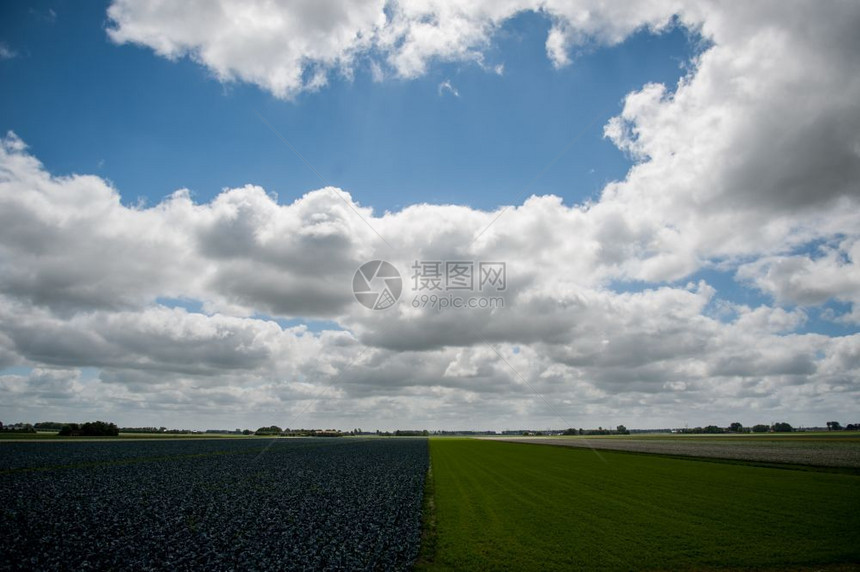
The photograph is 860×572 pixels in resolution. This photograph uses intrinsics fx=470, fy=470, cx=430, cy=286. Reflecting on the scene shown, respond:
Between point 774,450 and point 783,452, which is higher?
point 783,452

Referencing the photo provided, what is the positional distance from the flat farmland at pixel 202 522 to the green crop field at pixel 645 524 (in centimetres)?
278

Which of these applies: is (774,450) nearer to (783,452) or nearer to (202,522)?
(783,452)

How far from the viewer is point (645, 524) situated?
78.0ft

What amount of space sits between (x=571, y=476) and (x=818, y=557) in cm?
2924

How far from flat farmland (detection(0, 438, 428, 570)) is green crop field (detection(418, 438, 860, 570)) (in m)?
2.78

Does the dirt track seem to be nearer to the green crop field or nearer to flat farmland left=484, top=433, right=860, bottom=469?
flat farmland left=484, top=433, right=860, bottom=469

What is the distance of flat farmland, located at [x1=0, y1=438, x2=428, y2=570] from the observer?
54.0 ft

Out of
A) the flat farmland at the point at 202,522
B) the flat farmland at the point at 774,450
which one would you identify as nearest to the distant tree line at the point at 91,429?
the flat farmland at the point at 202,522

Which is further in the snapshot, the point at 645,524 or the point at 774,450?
the point at 774,450

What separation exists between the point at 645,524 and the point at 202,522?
2172 cm

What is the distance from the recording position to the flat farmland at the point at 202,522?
1647cm

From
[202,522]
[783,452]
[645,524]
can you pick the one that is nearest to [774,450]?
[783,452]

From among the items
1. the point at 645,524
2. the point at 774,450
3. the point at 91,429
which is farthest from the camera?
the point at 91,429

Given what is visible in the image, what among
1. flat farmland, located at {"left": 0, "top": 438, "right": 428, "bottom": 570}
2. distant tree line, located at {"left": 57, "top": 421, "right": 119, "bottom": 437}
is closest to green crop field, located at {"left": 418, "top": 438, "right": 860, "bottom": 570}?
flat farmland, located at {"left": 0, "top": 438, "right": 428, "bottom": 570}
